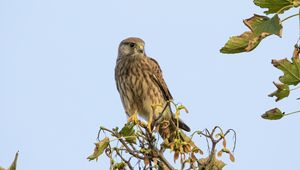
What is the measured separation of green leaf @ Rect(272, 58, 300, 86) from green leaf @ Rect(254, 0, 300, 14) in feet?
0.61

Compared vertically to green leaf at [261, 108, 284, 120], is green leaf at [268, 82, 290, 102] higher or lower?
higher

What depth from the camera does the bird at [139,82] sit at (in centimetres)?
620

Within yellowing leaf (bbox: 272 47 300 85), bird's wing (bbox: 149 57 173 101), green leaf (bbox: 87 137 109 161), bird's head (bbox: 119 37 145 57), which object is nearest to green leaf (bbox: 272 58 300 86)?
yellowing leaf (bbox: 272 47 300 85)

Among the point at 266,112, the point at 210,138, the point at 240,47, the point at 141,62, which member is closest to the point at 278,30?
the point at 240,47

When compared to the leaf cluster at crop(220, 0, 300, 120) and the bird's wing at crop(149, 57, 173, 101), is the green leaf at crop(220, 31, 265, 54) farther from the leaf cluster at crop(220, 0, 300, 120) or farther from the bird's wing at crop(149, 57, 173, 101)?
the bird's wing at crop(149, 57, 173, 101)

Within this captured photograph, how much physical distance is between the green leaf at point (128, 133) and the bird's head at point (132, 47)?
164 inches

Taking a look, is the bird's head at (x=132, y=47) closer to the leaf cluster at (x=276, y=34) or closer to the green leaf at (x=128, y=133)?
the green leaf at (x=128, y=133)

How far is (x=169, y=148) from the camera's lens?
2.78 meters

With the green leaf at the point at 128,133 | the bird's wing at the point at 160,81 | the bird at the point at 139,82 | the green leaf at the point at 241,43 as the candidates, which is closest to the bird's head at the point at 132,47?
the bird at the point at 139,82

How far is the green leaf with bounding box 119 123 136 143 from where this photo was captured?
9.28ft

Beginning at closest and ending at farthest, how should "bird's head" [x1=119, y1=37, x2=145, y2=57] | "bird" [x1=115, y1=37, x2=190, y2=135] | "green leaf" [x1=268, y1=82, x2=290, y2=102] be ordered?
"green leaf" [x1=268, y1=82, x2=290, y2=102]
"bird" [x1=115, y1=37, x2=190, y2=135]
"bird's head" [x1=119, y1=37, x2=145, y2=57]

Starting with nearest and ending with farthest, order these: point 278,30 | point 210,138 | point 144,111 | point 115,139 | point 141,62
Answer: point 278,30 → point 210,138 → point 115,139 → point 144,111 → point 141,62

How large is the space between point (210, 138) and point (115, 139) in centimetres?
54

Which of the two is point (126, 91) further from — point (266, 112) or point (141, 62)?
point (266, 112)
